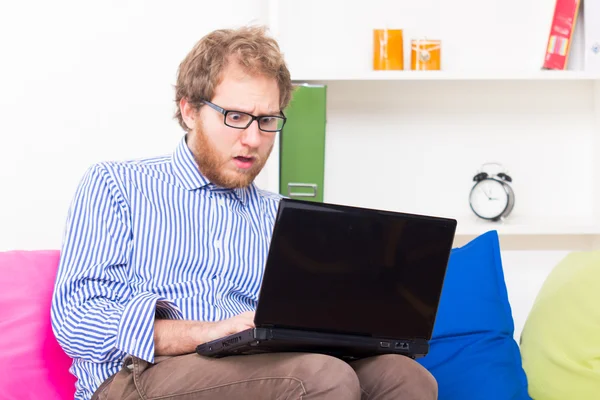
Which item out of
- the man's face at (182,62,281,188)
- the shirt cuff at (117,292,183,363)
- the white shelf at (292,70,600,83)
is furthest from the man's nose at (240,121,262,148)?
the white shelf at (292,70,600,83)

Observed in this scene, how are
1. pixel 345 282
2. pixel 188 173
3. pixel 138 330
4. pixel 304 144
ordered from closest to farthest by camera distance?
pixel 345 282
pixel 138 330
pixel 188 173
pixel 304 144

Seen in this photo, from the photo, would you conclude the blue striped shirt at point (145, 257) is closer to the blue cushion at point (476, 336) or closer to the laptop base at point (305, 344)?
the laptop base at point (305, 344)

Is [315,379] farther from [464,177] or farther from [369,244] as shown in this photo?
[464,177]

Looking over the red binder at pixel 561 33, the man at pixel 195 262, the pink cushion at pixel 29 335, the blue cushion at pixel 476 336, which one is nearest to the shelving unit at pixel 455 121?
the red binder at pixel 561 33

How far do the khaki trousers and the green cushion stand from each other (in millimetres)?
615

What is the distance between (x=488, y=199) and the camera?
2629mm

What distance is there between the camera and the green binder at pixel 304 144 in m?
2.42

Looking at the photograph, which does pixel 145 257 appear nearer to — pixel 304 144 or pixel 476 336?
pixel 476 336

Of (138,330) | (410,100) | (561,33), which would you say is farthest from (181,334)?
(561,33)

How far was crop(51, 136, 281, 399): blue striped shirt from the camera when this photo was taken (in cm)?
146

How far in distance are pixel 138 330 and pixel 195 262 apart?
0.79 feet

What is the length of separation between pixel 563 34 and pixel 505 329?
3.40 feet

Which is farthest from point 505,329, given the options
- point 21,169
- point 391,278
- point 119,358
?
point 21,169

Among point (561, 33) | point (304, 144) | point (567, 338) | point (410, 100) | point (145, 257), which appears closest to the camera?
point (145, 257)
